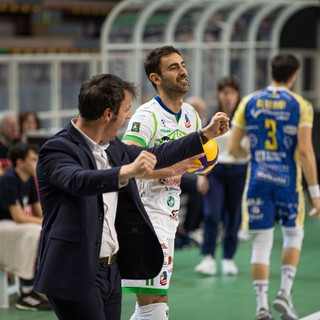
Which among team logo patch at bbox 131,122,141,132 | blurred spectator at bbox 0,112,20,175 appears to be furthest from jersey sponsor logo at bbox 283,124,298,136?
blurred spectator at bbox 0,112,20,175

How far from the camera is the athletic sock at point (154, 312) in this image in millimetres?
4094

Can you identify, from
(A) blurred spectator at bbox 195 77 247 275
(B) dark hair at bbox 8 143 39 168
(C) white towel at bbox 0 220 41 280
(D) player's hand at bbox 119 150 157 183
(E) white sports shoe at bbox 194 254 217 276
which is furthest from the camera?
(A) blurred spectator at bbox 195 77 247 275

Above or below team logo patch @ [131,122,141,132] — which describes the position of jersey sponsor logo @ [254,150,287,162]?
below

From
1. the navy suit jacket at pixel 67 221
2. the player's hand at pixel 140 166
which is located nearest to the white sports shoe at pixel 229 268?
the navy suit jacket at pixel 67 221

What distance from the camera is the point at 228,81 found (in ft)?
25.8

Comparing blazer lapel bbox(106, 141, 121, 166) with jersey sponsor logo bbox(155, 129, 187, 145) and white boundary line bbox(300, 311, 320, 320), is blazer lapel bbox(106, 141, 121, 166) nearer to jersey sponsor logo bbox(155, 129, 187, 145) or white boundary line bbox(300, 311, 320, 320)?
Answer: jersey sponsor logo bbox(155, 129, 187, 145)

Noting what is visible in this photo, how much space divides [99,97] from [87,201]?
0.43 m

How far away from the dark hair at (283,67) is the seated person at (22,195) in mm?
2282

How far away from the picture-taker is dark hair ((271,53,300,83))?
17.9 feet

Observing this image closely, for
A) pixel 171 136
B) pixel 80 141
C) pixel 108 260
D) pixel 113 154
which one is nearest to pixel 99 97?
pixel 80 141

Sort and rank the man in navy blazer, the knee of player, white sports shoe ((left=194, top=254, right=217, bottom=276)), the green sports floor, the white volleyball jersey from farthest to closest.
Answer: white sports shoe ((left=194, top=254, right=217, bottom=276)), the green sports floor, the knee of player, the white volleyball jersey, the man in navy blazer

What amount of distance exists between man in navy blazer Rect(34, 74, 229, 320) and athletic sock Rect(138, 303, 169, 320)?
0.74 meters

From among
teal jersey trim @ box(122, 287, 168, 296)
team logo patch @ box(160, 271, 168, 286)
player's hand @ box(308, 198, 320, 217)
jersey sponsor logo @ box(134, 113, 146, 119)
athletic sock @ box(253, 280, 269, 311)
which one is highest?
jersey sponsor logo @ box(134, 113, 146, 119)

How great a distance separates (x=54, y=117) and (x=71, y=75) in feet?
3.40
